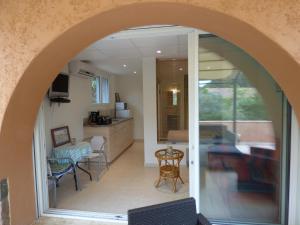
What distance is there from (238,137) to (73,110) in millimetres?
3456

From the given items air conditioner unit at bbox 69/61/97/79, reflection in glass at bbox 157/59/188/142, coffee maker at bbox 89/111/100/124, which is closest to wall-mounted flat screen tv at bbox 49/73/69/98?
air conditioner unit at bbox 69/61/97/79

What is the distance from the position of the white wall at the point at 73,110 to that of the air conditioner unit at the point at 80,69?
0.49 feet

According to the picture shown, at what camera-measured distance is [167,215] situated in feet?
4.73

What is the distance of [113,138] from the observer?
203 inches

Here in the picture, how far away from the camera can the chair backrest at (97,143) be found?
4.75 meters

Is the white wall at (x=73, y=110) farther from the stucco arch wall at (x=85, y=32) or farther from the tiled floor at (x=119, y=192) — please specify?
the stucco arch wall at (x=85, y=32)

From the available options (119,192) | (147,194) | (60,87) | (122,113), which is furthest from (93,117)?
(147,194)

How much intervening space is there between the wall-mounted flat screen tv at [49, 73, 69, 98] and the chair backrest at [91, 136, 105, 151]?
135cm

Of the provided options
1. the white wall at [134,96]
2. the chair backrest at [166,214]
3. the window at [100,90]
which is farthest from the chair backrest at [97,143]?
the chair backrest at [166,214]

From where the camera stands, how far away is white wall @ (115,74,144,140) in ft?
24.2

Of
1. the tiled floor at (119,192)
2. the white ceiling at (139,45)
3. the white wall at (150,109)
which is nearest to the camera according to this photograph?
the white ceiling at (139,45)

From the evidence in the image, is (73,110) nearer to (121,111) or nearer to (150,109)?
(150,109)

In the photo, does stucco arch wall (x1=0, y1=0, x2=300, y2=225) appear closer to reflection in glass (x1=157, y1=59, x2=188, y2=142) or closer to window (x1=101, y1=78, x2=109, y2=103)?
reflection in glass (x1=157, y1=59, x2=188, y2=142)

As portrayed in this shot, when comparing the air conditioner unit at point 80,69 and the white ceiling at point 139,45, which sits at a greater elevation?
the white ceiling at point 139,45
